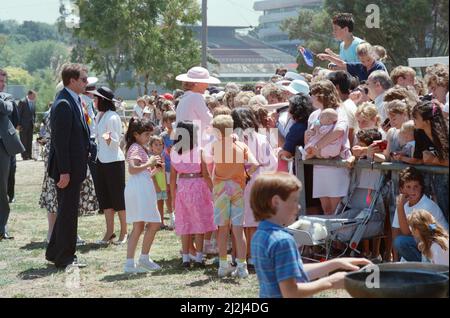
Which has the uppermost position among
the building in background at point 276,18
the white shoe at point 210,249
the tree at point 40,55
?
the building in background at point 276,18

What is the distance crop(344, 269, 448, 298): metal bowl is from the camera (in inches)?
181

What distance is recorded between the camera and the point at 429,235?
6.94m

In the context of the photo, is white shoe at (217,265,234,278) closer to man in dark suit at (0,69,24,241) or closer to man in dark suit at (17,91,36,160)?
man in dark suit at (0,69,24,241)

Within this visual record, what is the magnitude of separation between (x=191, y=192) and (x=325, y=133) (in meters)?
1.68

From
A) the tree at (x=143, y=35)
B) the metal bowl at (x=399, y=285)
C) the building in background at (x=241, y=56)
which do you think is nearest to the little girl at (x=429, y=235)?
the metal bowl at (x=399, y=285)

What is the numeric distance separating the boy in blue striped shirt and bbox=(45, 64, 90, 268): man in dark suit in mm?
4775

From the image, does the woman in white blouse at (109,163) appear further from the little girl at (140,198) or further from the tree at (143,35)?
the tree at (143,35)

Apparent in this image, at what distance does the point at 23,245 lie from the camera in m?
11.5

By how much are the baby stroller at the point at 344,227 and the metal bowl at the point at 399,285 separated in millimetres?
2911

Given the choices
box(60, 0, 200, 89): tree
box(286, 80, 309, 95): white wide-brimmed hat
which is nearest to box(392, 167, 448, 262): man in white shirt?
box(286, 80, 309, 95): white wide-brimmed hat

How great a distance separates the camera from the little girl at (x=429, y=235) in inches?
270

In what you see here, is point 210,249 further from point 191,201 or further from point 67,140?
point 67,140

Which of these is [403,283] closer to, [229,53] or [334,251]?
[334,251]

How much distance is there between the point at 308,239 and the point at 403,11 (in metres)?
41.6
